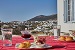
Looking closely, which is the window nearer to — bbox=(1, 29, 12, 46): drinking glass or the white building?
the white building

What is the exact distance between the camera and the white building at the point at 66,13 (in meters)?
6.01

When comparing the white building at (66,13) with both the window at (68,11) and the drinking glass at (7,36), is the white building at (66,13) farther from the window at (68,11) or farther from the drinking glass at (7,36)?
the drinking glass at (7,36)

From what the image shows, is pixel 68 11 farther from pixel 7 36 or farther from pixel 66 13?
pixel 7 36

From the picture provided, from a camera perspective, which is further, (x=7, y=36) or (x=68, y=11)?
(x=68, y=11)

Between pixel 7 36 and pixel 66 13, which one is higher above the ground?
pixel 66 13

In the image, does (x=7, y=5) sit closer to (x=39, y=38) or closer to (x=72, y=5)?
(x=72, y=5)

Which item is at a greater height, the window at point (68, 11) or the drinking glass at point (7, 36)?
the window at point (68, 11)

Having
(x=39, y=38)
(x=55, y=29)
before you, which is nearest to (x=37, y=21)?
(x=55, y=29)

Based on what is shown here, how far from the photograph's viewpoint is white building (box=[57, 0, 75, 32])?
19.7 feet

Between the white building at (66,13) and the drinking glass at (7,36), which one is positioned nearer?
the drinking glass at (7,36)

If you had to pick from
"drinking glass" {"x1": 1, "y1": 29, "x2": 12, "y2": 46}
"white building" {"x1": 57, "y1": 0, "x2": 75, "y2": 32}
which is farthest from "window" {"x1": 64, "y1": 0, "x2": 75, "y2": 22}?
"drinking glass" {"x1": 1, "y1": 29, "x2": 12, "y2": 46}

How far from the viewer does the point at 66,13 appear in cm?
611

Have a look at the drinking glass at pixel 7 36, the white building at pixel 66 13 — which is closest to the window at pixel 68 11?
the white building at pixel 66 13

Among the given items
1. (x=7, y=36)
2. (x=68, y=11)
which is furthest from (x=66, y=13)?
(x=7, y=36)
